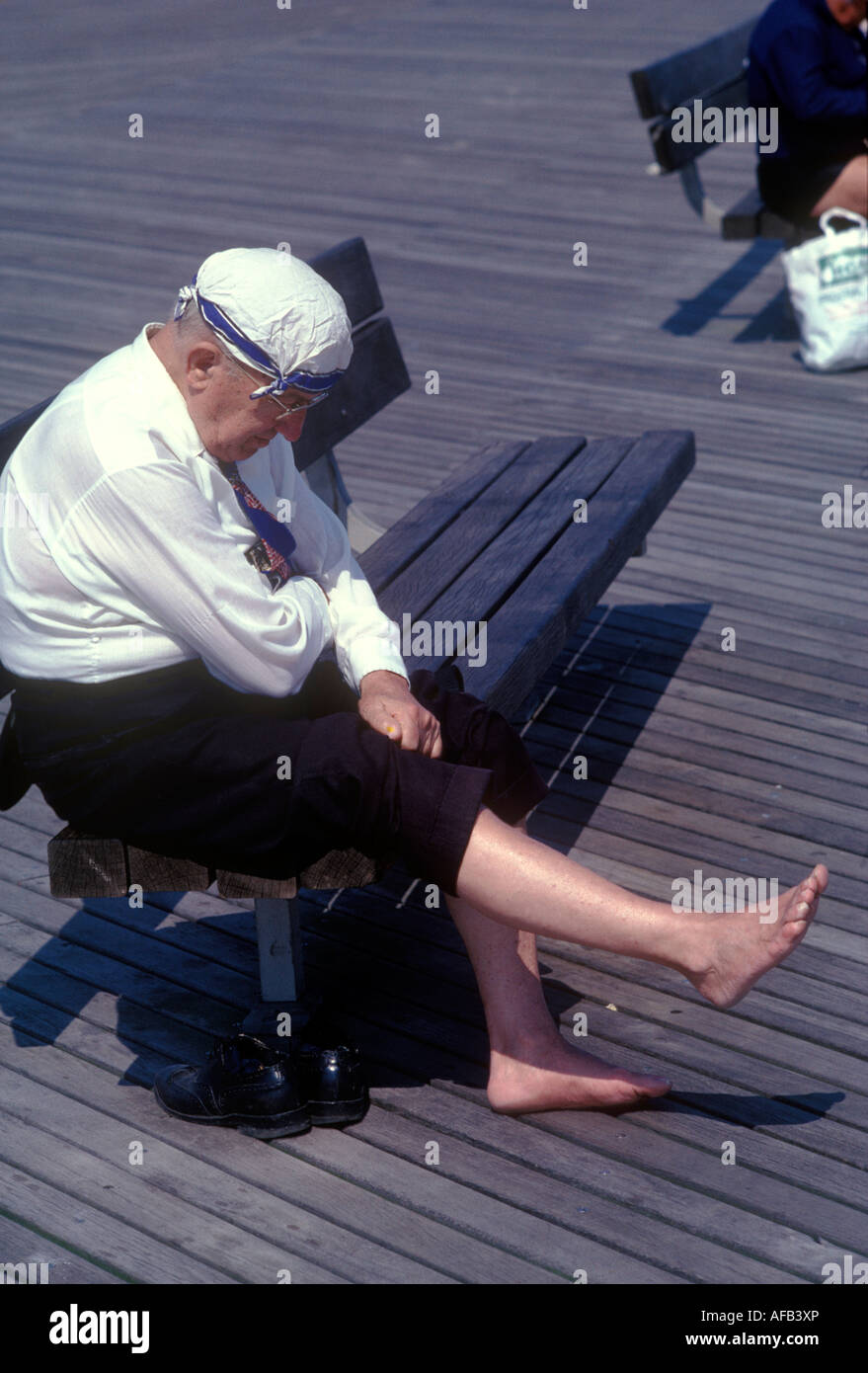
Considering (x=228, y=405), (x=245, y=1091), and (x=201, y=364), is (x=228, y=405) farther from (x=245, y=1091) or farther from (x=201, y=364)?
(x=245, y=1091)

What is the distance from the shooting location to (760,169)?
6.15m

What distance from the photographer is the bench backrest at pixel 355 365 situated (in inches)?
147

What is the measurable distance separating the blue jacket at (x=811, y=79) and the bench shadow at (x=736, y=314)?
0.66 meters

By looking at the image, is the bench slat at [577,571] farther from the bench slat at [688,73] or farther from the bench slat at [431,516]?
the bench slat at [688,73]

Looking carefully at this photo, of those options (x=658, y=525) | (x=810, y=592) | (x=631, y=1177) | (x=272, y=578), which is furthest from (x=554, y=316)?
(x=631, y=1177)

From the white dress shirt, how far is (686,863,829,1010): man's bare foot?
75 cm

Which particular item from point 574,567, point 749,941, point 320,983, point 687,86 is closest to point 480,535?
point 574,567

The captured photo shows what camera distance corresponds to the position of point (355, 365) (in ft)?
13.0

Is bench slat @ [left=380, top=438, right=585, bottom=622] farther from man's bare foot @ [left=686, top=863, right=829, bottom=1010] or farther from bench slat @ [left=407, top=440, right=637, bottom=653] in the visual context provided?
man's bare foot @ [left=686, top=863, right=829, bottom=1010]

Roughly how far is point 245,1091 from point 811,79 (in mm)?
4660

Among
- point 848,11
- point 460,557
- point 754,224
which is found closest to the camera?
point 460,557

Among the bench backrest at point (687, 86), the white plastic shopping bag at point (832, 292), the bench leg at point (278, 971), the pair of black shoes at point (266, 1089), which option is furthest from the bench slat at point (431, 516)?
the bench backrest at point (687, 86)

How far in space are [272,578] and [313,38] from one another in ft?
32.2

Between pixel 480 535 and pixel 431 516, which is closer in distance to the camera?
pixel 480 535
